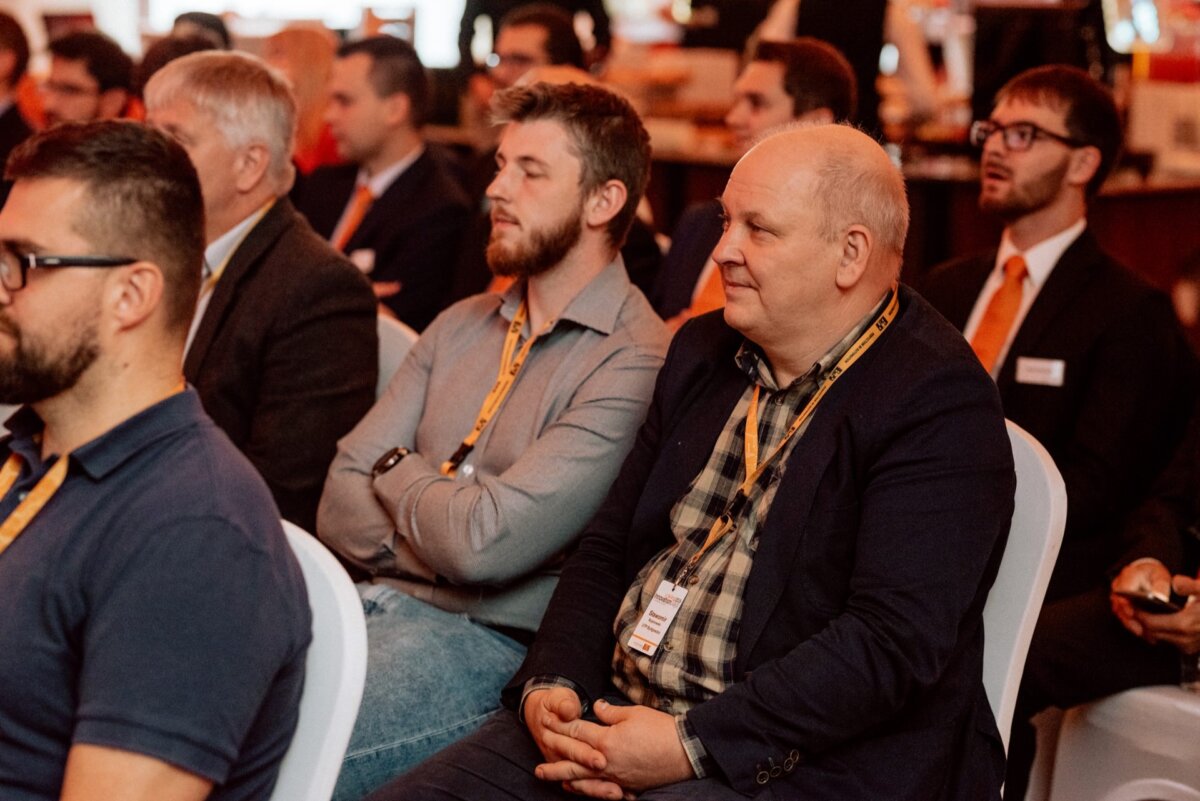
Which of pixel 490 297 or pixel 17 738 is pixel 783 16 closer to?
pixel 490 297

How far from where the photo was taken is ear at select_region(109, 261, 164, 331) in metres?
1.49

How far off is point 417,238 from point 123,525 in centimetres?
296

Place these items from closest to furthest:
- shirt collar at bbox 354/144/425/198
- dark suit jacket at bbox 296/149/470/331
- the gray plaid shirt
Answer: the gray plaid shirt
dark suit jacket at bbox 296/149/470/331
shirt collar at bbox 354/144/425/198

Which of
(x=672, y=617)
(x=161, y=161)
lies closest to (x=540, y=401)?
(x=672, y=617)

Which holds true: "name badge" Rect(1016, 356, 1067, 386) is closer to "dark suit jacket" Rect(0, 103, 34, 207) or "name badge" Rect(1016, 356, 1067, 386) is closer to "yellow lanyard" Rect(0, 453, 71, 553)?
"yellow lanyard" Rect(0, 453, 71, 553)

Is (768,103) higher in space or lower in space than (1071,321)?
higher

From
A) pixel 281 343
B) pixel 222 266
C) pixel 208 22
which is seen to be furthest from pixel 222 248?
pixel 208 22

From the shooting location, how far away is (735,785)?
1.79 meters

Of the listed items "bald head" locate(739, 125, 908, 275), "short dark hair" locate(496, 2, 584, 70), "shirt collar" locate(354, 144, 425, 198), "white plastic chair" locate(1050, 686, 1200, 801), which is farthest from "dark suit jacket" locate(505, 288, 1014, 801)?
"short dark hair" locate(496, 2, 584, 70)

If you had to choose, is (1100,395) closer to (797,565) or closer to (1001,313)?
(1001,313)

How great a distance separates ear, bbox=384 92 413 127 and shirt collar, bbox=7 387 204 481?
10.9 ft

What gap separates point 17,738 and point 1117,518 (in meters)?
2.25

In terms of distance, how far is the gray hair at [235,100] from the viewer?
3055 mm

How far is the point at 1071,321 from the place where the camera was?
2977 mm
